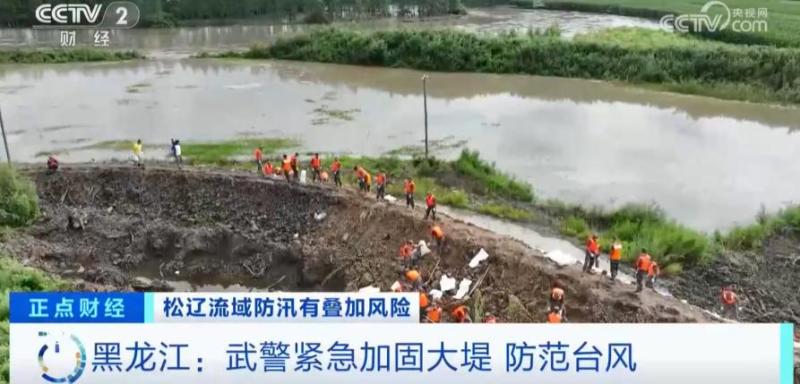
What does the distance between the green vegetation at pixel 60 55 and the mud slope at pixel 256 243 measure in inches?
904

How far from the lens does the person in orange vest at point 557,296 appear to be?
1088 cm

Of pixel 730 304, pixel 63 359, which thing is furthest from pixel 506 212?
pixel 63 359

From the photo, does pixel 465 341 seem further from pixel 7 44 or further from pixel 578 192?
pixel 7 44

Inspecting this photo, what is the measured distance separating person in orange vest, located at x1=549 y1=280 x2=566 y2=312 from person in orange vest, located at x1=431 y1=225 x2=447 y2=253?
2.36 m

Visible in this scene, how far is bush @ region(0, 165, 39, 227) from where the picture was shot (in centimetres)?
1595

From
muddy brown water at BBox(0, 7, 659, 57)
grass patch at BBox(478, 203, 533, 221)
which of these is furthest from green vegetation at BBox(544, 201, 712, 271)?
muddy brown water at BBox(0, 7, 659, 57)

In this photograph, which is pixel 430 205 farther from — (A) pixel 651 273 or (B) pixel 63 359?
(B) pixel 63 359

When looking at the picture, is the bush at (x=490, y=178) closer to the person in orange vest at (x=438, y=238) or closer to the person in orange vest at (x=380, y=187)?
the person in orange vest at (x=380, y=187)

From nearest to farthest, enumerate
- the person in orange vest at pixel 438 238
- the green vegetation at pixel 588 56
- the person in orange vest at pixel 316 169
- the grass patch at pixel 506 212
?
the person in orange vest at pixel 438 238 < the grass patch at pixel 506 212 < the person in orange vest at pixel 316 169 < the green vegetation at pixel 588 56

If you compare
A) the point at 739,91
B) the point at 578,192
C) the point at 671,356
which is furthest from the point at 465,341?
the point at 739,91

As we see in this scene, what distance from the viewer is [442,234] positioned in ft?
45.0

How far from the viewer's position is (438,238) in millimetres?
13422

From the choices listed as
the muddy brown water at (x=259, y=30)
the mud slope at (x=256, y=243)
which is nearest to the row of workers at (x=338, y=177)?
A: the mud slope at (x=256, y=243)

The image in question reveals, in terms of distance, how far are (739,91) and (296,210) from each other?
65.9 ft
